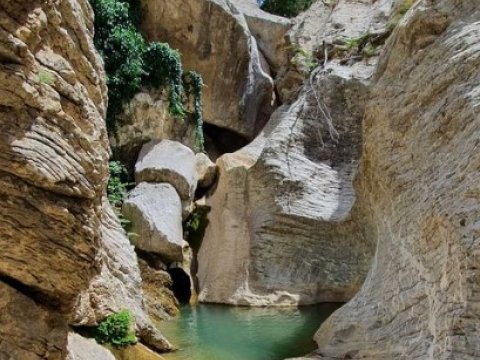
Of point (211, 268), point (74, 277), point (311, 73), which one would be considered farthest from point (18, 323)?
point (311, 73)

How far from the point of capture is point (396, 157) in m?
7.84

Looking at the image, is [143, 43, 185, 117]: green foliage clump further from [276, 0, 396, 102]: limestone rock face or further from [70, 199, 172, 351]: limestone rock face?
[70, 199, 172, 351]: limestone rock face

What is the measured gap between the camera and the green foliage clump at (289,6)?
22781 millimetres

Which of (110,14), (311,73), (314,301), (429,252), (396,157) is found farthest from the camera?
(311,73)

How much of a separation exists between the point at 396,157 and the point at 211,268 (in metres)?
6.66

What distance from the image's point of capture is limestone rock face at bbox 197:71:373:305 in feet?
41.6

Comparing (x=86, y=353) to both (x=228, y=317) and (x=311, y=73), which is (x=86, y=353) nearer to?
(x=228, y=317)

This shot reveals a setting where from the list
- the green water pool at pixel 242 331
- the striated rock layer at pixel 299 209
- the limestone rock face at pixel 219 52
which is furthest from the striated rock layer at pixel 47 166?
the limestone rock face at pixel 219 52

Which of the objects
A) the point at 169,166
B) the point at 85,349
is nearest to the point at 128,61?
the point at 169,166

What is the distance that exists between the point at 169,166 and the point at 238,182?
6.88ft

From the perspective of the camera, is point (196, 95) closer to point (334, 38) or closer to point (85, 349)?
point (334, 38)

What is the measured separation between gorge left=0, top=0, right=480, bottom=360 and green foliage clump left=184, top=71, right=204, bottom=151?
64 mm

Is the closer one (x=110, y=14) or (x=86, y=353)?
(x=86, y=353)

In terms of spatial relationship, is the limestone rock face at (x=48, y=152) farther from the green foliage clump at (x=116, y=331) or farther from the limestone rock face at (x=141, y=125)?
the limestone rock face at (x=141, y=125)
